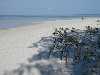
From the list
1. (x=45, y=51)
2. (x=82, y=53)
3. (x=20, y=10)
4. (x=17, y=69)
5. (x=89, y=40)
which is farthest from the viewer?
(x=20, y=10)

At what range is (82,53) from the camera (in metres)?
8.34

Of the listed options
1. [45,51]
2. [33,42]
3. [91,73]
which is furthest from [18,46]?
[91,73]

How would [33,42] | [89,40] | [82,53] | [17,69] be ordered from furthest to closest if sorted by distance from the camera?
[33,42] < [89,40] < [82,53] < [17,69]

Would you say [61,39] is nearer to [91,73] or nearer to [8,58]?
[8,58]

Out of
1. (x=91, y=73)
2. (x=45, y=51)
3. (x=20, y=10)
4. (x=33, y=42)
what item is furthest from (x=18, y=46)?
(x=20, y=10)

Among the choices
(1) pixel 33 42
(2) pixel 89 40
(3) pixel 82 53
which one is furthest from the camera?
(1) pixel 33 42

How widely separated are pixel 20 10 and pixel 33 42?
79.0ft

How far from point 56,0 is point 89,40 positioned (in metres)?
26.6

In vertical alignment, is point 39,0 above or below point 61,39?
above

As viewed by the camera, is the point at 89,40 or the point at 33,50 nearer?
the point at 33,50

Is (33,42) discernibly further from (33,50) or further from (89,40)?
(89,40)

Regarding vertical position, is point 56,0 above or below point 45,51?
above

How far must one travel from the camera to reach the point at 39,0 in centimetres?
3606

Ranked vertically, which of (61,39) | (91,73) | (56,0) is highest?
(56,0)
